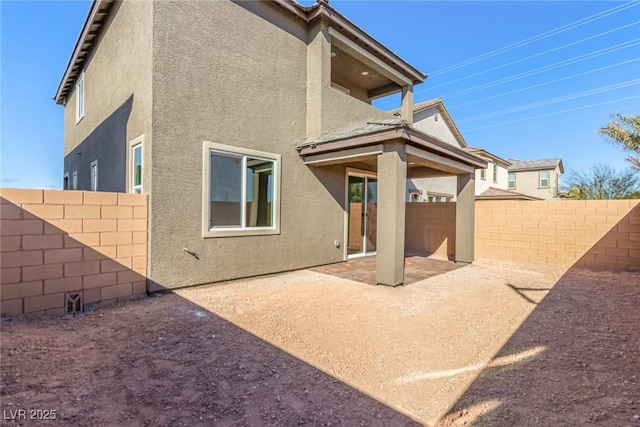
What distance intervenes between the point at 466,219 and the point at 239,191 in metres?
7.43

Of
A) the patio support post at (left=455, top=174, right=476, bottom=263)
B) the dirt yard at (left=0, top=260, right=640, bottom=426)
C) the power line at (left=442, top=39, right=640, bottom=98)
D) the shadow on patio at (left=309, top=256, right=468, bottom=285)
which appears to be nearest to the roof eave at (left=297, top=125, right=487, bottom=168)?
the patio support post at (left=455, top=174, right=476, bottom=263)

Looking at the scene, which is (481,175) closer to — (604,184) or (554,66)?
(604,184)

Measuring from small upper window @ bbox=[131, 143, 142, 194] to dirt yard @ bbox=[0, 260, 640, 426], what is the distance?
2.52 metres

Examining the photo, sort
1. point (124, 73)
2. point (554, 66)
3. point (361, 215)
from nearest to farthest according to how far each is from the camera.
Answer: point (124, 73), point (361, 215), point (554, 66)

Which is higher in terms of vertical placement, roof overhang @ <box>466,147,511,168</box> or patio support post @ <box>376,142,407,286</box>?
roof overhang @ <box>466,147,511,168</box>

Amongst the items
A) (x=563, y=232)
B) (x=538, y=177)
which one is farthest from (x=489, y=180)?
(x=563, y=232)

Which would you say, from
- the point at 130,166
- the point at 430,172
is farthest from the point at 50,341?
the point at 430,172

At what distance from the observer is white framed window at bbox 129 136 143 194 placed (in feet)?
21.2

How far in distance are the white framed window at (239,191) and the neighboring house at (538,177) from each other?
3080 cm

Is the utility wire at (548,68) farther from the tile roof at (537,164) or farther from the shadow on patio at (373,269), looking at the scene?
the shadow on patio at (373,269)

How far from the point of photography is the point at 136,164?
6691mm

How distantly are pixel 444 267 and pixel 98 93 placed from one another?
1197 cm

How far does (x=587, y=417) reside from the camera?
8.10 feet

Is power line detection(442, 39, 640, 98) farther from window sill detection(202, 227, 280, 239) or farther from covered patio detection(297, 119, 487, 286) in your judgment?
window sill detection(202, 227, 280, 239)
